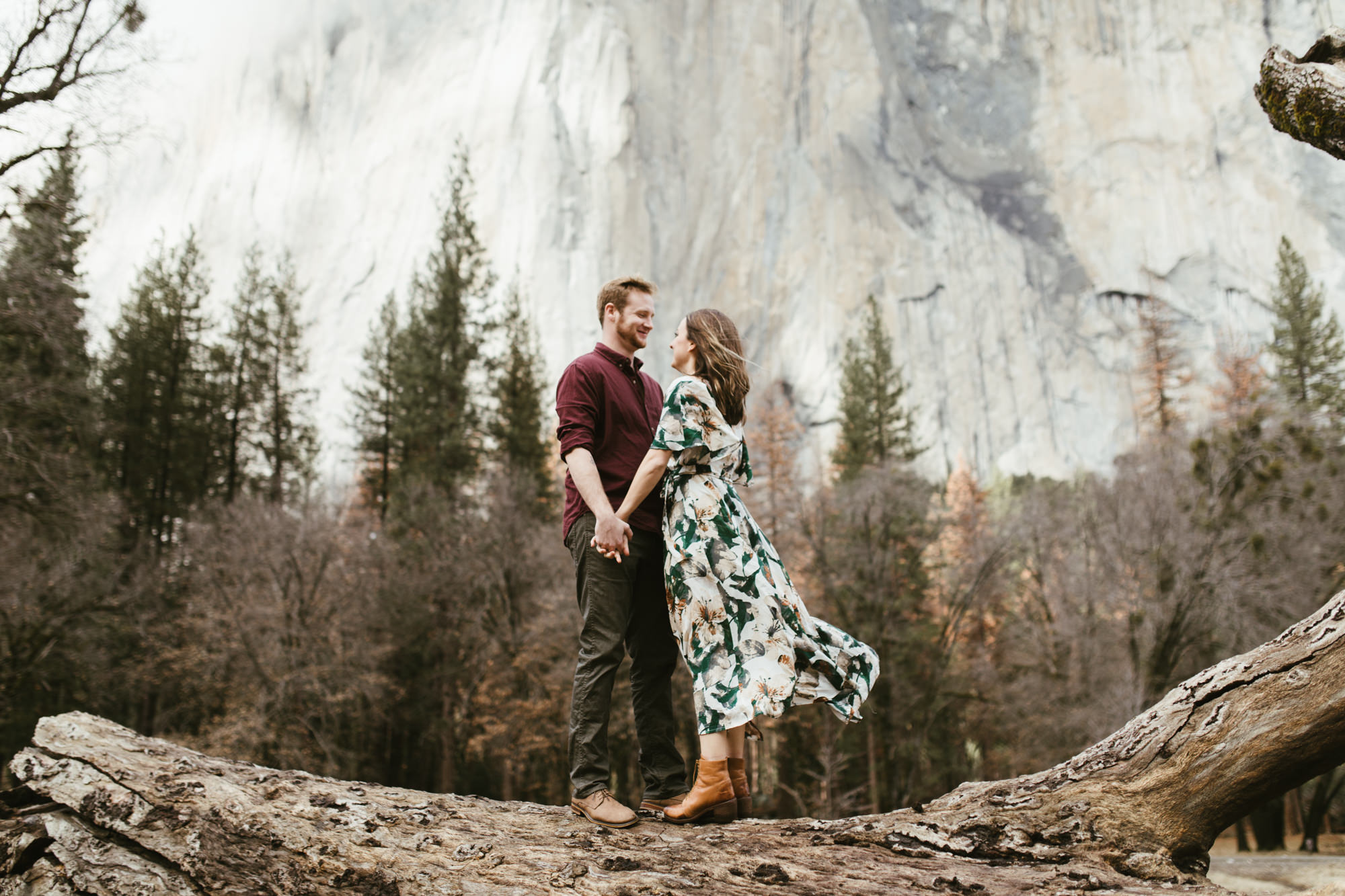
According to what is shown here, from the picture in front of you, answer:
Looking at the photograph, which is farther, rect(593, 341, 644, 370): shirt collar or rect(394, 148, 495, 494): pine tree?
rect(394, 148, 495, 494): pine tree

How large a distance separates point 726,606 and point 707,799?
763mm

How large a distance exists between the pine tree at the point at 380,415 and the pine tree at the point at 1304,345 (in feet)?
105

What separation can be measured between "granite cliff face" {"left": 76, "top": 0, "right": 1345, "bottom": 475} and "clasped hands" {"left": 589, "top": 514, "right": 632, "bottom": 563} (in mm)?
42029

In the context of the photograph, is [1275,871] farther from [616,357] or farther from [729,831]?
[616,357]

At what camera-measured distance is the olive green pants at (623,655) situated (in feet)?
11.4

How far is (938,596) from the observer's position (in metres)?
28.1

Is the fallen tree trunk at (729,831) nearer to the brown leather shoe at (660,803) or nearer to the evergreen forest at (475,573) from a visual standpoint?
the brown leather shoe at (660,803)

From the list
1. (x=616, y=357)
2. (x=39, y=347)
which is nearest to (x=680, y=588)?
(x=616, y=357)

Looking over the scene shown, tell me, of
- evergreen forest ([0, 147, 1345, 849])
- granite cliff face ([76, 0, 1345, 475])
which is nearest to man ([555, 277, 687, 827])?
evergreen forest ([0, 147, 1345, 849])

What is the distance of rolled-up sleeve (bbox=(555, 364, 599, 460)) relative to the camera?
3.67 m

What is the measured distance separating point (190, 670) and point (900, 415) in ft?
87.7

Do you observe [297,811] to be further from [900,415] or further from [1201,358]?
[1201,358]

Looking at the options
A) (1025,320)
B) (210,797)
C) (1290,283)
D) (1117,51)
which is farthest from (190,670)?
(1117,51)

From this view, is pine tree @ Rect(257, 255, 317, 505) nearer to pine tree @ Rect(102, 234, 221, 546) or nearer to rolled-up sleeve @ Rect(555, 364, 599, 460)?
pine tree @ Rect(102, 234, 221, 546)
